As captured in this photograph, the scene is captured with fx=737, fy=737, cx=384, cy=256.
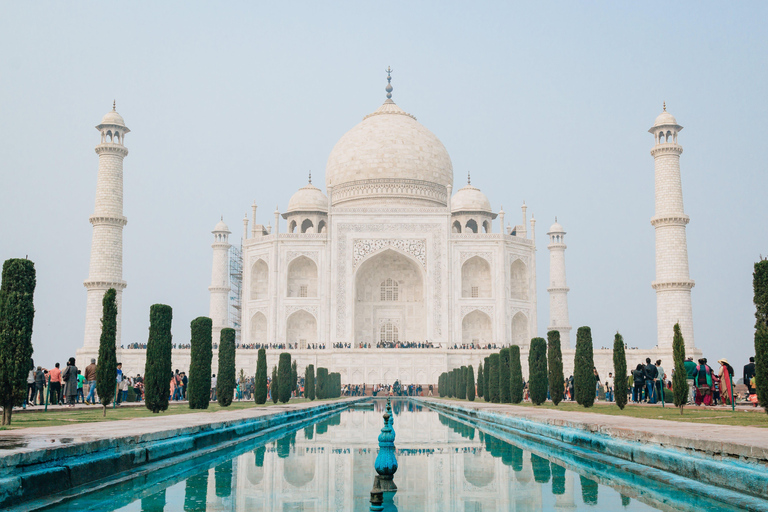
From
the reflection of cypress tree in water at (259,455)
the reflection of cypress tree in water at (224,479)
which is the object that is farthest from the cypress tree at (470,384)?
the reflection of cypress tree in water at (224,479)

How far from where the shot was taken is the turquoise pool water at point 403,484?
288 centimetres

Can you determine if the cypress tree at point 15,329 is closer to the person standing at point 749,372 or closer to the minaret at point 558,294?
the person standing at point 749,372

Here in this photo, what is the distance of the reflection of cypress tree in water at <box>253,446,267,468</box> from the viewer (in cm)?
429

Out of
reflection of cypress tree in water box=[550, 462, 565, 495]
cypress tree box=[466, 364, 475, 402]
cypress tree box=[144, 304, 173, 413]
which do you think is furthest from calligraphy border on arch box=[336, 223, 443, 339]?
reflection of cypress tree in water box=[550, 462, 565, 495]

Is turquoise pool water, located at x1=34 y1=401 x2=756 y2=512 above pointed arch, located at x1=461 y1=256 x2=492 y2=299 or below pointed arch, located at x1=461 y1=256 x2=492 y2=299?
below

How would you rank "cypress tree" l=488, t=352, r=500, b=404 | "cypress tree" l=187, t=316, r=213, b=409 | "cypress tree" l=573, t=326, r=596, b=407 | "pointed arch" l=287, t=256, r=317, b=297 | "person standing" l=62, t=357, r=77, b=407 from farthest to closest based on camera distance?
"pointed arch" l=287, t=256, r=317, b=297 → "cypress tree" l=488, t=352, r=500, b=404 → "person standing" l=62, t=357, r=77, b=407 → "cypress tree" l=573, t=326, r=596, b=407 → "cypress tree" l=187, t=316, r=213, b=409

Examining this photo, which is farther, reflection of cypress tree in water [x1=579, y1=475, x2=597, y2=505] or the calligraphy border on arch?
the calligraphy border on arch

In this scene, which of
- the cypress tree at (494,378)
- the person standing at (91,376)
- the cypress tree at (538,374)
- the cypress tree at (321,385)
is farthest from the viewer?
the cypress tree at (321,385)

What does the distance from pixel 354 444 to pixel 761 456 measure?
311 cm

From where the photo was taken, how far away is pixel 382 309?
29.3m

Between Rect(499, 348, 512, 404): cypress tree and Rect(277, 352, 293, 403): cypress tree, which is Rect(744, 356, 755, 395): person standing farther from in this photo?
Rect(277, 352, 293, 403): cypress tree

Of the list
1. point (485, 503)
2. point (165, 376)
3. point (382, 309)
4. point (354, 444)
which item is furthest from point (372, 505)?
point (382, 309)

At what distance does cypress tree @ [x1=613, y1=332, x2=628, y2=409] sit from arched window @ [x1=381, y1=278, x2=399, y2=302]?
62.1 feet

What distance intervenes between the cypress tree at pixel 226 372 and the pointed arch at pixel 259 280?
621 inches
